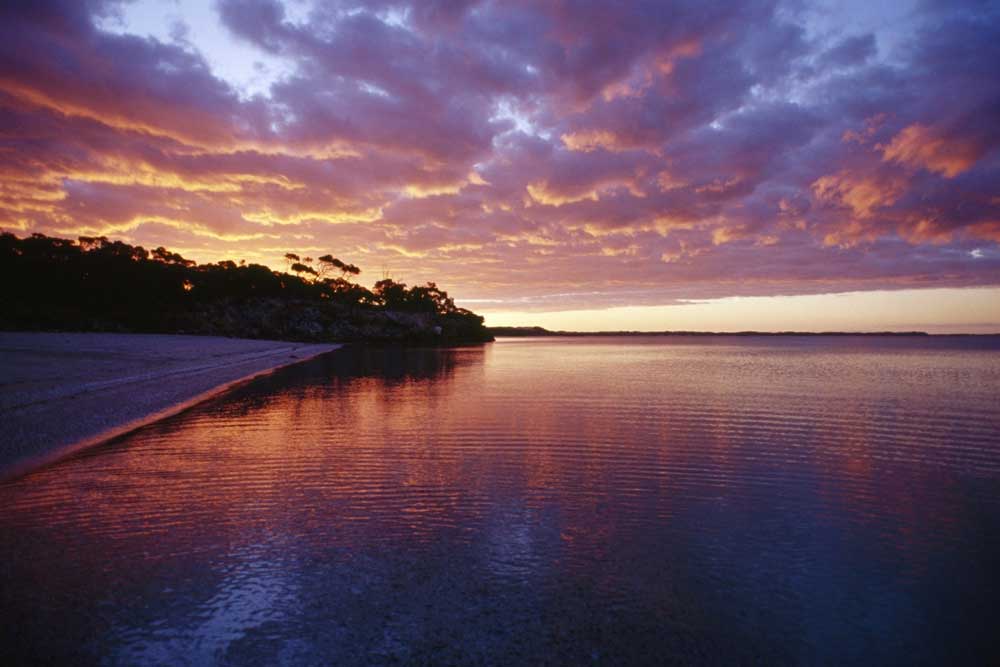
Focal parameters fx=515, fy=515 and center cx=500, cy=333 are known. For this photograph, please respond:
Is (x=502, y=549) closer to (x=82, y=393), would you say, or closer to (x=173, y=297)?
(x=82, y=393)

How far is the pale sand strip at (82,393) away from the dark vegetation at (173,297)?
4525 cm

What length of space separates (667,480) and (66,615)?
34.5 ft

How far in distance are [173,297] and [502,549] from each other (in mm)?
112744

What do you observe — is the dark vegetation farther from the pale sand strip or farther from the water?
the water

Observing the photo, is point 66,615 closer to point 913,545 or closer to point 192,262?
point 913,545

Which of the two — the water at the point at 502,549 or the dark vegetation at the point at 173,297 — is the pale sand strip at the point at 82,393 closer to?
the water at the point at 502,549

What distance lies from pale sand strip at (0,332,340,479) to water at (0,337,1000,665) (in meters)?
1.62

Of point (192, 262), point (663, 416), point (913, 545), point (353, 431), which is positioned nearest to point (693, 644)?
point (913, 545)

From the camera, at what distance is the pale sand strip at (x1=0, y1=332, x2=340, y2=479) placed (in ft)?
46.5

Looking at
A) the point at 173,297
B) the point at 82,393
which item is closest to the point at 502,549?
the point at 82,393

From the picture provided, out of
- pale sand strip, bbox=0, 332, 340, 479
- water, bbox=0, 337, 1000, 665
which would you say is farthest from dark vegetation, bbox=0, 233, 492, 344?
water, bbox=0, 337, 1000, 665

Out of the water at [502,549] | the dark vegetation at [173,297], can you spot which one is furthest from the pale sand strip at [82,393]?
the dark vegetation at [173,297]

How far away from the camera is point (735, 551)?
25.7 feet

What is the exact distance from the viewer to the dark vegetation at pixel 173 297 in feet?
268
